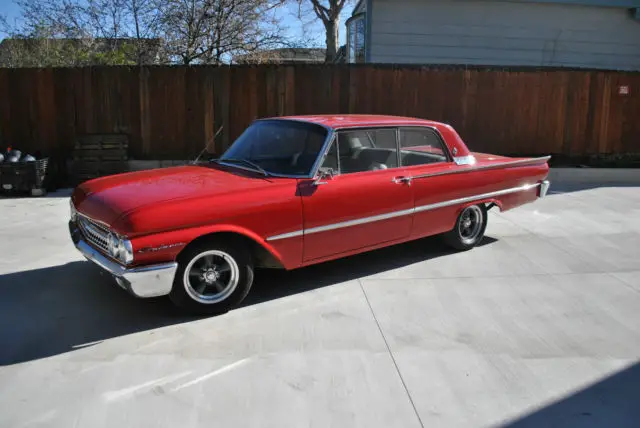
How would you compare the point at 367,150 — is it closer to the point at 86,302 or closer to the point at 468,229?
the point at 468,229

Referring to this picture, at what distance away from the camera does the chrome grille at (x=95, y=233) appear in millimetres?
3957

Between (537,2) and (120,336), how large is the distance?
1296cm

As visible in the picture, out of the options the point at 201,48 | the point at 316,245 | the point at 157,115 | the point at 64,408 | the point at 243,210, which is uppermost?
the point at 201,48

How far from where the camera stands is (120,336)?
383cm

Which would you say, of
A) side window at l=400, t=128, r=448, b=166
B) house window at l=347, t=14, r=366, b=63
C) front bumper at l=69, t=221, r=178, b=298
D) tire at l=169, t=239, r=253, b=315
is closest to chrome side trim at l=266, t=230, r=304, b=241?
tire at l=169, t=239, r=253, b=315

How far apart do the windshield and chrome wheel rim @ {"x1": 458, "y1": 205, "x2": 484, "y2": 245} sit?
6.87 ft

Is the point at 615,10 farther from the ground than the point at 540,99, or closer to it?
farther from the ground

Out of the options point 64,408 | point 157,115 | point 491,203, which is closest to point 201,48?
point 157,115

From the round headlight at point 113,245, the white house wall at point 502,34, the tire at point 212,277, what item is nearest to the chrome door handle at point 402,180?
the tire at point 212,277

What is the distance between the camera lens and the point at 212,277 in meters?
4.12

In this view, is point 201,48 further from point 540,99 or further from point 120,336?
point 120,336

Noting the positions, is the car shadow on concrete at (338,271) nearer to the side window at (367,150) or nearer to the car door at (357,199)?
the car door at (357,199)

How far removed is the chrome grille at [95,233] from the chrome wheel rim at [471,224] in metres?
3.67

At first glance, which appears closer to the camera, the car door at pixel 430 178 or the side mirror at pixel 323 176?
the side mirror at pixel 323 176
